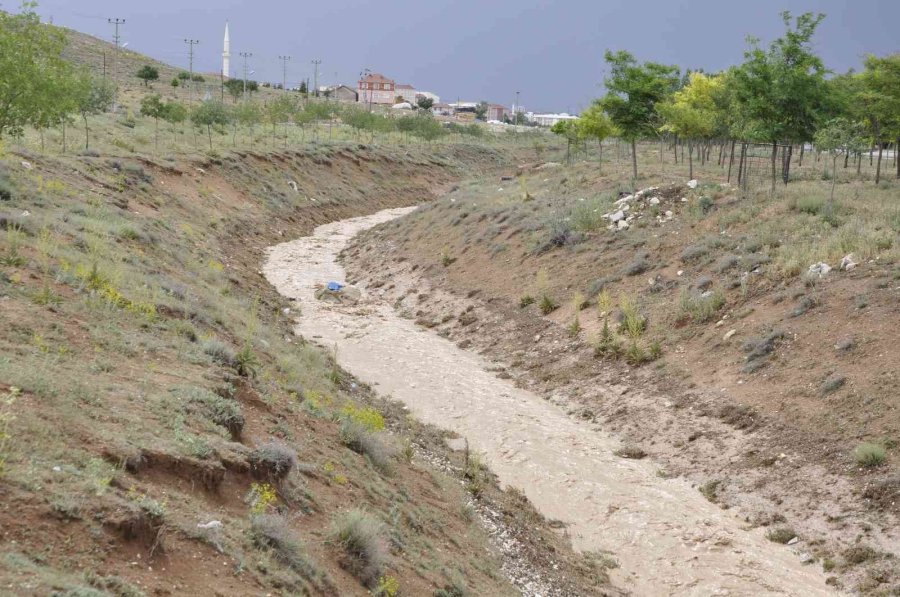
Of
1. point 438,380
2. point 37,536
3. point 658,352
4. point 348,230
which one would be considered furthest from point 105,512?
point 348,230

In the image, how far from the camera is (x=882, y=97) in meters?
37.4

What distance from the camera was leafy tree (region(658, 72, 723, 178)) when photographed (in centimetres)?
4034

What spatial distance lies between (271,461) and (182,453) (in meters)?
1.27

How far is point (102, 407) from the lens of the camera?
28.4ft

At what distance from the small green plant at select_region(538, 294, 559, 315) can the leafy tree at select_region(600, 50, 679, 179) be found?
17609mm

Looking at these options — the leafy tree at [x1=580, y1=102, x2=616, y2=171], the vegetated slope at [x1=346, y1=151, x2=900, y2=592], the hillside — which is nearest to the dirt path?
the vegetated slope at [x1=346, y1=151, x2=900, y2=592]

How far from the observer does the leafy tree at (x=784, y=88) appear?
31.2 meters

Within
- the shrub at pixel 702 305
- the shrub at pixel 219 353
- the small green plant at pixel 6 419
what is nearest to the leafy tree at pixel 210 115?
the shrub at pixel 702 305

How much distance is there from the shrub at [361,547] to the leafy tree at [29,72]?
21660mm

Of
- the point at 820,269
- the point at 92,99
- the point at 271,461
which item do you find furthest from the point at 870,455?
the point at 92,99

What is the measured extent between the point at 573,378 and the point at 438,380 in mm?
3752

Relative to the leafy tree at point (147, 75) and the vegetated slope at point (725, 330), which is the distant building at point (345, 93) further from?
the vegetated slope at point (725, 330)

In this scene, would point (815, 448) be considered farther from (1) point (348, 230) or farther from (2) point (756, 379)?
(1) point (348, 230)

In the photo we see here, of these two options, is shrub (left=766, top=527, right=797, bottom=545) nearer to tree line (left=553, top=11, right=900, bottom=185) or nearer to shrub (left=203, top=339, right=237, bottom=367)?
shrub (left=203, top=339, right=237, bottom=367)
